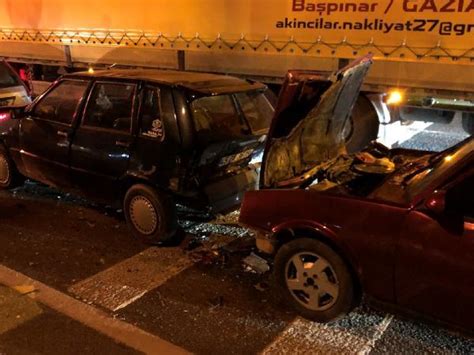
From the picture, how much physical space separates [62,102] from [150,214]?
173cm

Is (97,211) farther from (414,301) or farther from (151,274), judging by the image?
(414,301)

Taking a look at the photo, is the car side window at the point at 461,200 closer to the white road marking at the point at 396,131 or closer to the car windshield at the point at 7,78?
the white road marking at the point at 396,131

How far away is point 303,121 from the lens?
4.08 m

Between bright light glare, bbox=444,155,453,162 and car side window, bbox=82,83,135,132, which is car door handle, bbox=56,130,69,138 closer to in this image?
car side window, bbox=82,83,135,132

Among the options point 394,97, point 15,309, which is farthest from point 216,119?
point 394,97

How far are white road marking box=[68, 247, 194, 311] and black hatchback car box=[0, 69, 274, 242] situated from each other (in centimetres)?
26

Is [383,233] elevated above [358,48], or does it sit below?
below

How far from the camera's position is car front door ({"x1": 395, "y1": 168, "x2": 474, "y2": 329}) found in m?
2.92

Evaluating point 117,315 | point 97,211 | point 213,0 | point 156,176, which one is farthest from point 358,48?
point 117,315

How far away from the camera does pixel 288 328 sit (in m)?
3.66

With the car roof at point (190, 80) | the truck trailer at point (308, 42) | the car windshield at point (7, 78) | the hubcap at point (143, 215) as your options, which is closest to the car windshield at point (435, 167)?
the car roof at point (190, 80)

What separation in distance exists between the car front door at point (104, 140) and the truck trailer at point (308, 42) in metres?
2.94

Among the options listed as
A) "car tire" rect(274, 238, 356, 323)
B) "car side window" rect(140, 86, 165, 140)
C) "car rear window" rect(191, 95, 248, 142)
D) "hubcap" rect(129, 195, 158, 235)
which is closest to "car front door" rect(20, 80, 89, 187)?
"car side window" rect(140, 86, 165, 140)

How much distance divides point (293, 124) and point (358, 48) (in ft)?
9.67
